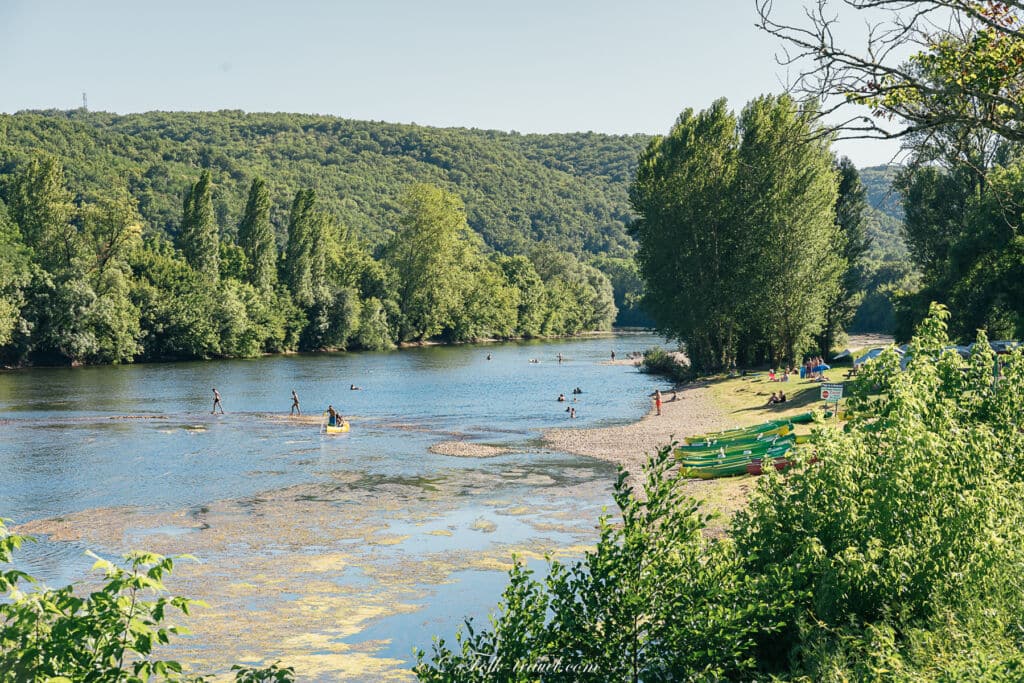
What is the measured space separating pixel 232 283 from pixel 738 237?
63.5 m

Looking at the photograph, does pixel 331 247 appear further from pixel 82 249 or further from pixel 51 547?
pixel 51 547

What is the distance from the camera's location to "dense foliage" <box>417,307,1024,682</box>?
37.2 ft

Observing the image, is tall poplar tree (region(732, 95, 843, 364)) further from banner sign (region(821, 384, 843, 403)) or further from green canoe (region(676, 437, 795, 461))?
green canoe (region(676, 437, 795, 461))

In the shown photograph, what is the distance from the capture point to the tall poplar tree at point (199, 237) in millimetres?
106938

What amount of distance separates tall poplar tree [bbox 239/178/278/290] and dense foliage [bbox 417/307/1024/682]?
351ft

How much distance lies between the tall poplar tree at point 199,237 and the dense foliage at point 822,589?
334 ft

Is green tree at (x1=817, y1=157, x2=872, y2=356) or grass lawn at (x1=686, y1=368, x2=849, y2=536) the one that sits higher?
green tree at (x1=817, y1=157, x2=872, y2=356)

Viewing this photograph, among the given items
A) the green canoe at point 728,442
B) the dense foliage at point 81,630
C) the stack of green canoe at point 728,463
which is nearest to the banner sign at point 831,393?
the green canoe at point 728,442

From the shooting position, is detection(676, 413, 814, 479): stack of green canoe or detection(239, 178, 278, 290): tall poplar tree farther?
detection(239, 178, 278, 290): tall poplar tree

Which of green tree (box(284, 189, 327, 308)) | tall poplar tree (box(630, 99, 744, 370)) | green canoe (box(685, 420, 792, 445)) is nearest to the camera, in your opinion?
green canoe (box(685, 420, 792, 445))

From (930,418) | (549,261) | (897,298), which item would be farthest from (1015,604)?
(549,261)

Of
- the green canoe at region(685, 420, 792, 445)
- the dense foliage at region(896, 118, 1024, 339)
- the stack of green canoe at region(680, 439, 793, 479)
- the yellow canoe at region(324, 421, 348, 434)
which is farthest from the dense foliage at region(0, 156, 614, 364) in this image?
the dense foliage at region(896, 118, 1024, 339)

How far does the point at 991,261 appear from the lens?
4578cm

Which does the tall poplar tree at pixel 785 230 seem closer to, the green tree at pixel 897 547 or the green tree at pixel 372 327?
the green tree at pixel 897 547
